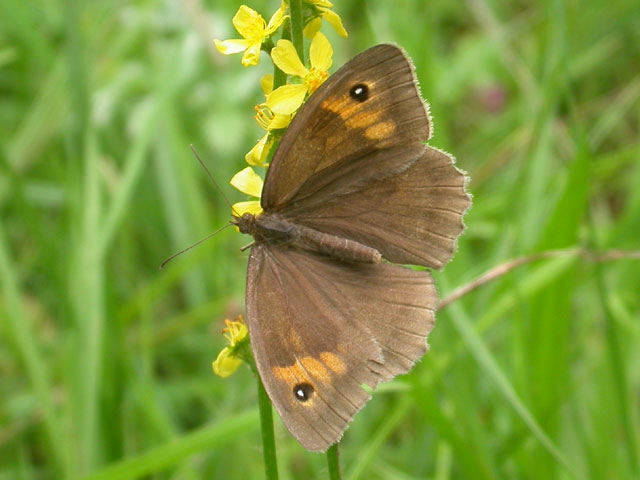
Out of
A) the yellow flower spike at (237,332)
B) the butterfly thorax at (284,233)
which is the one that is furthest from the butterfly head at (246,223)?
the yellow flower spike at (237,332)

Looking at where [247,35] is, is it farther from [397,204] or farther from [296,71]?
[397,204]

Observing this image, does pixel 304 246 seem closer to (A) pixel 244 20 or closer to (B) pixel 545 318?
(A) pixel 244 20

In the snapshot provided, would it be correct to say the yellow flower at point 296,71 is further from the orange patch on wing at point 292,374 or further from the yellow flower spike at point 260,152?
the orange patch on wing at point 292,374

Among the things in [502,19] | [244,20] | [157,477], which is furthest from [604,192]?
[244,20]

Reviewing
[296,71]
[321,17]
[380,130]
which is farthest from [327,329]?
[321,17]

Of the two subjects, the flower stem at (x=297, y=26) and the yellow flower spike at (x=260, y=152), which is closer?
the flower stem at (x=297, y=26)

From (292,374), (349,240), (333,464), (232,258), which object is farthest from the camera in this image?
(232,258)
